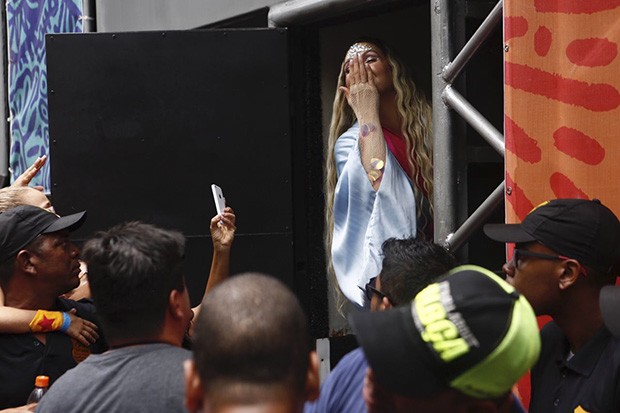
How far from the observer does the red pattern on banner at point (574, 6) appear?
12.2 ft

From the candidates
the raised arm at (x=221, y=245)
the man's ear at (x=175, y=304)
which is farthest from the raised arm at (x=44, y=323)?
the man's ear at (x=175, y=304)

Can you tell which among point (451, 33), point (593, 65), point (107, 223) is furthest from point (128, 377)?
point (107, 223)

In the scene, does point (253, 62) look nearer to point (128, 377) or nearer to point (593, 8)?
point (593, 8)

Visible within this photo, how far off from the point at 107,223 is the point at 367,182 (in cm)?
175

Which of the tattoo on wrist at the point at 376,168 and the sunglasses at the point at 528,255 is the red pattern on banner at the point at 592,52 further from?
the tattoo on wrist at the point at 376,168

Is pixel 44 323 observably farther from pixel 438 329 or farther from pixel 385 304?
pixel 438 329

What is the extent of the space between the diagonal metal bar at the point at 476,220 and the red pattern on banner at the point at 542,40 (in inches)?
21.2

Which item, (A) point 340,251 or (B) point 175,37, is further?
(B) point 175,37

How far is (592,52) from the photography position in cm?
374

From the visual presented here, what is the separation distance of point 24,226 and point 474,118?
6.36ft

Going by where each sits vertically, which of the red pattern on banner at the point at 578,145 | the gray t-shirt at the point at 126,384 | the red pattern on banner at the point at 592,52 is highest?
the red pattern on banner at the point at 592,52

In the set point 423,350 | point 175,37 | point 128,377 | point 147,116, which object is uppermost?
point 175,37

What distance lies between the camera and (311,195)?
622 cm

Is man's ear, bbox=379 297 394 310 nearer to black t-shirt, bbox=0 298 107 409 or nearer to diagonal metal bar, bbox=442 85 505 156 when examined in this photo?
diagonal metal bar, bbox=442 85 505 156
